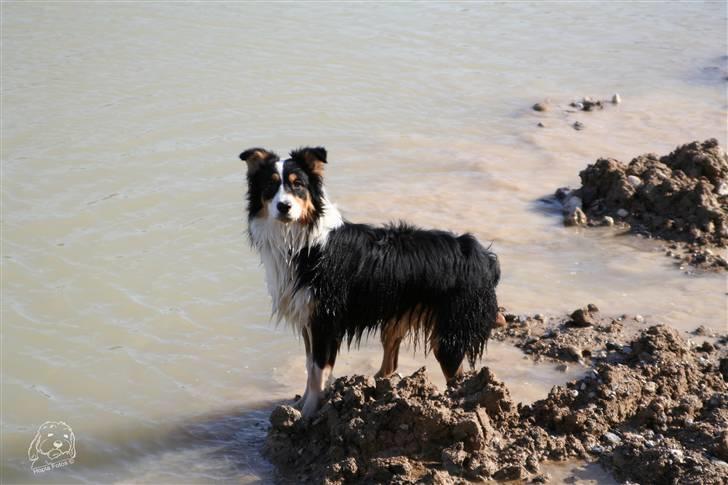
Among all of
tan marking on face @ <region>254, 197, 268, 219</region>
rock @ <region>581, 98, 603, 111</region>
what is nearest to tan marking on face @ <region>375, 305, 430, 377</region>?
tan marking on face @ <region>254, 197, 268, 219</region>

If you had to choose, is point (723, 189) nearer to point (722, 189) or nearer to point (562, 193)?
point (722, 189)

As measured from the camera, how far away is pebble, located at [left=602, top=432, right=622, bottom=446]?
5.69m

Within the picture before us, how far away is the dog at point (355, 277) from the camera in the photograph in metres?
5.95

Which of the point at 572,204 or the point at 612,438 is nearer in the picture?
→ the point at 612,438

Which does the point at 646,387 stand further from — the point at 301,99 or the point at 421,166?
the point at 301,99

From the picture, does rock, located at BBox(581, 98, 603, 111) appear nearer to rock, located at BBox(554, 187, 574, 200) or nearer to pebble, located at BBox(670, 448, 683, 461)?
rock, located at BBox(554, 187, 574, 200)

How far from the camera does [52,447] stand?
611 centimetres

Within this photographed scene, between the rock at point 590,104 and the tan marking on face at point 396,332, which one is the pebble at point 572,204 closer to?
the tan marking on face at point 396,332

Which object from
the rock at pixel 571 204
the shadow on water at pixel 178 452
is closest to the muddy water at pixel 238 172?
the shadow on water at pixel 178 452

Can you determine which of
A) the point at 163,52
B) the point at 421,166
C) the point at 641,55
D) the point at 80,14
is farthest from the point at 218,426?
the point at 641,55

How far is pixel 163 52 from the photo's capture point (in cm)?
1424

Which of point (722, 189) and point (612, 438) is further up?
point (722, 189)

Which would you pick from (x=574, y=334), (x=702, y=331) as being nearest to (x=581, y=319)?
(x=574, y=334)

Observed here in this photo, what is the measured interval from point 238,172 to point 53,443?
4935 mm
